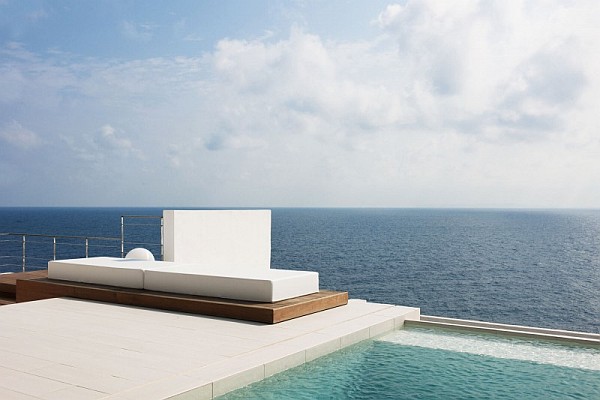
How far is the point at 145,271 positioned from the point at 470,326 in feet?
13.4

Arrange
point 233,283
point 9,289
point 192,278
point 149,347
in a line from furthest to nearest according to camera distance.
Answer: point 9,289 → point 192,278 → point 233,283 → point 149,347

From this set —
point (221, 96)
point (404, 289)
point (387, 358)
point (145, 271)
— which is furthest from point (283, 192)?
point (387, 358)

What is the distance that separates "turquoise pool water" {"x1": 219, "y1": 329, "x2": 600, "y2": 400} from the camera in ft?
15.9

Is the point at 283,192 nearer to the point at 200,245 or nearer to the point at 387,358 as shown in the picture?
the point at 200,245

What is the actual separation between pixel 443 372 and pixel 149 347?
2.64 meters

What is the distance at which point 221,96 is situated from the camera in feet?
153

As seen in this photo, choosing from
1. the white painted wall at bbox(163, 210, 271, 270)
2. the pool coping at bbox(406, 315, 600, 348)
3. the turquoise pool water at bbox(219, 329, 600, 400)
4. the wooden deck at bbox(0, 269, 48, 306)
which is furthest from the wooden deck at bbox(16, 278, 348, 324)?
the white painted wall at bbox(163, 210, 271, 270)

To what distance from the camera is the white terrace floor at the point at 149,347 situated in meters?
4.49

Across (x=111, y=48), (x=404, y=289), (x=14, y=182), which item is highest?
(x=111, y=48)

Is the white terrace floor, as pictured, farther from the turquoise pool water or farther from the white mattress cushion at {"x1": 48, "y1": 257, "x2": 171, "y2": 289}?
the white mattress cushion at {"x1": 48, "y1": 257, "x2": 171, "y2": 289}

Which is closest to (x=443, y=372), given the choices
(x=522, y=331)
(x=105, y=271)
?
(x=522, y=331)

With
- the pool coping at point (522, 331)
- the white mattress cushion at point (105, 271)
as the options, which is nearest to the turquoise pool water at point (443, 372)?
the pool coping at point (522, 331)

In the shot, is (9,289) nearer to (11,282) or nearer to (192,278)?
(11,282)

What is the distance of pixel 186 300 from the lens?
7301mm
